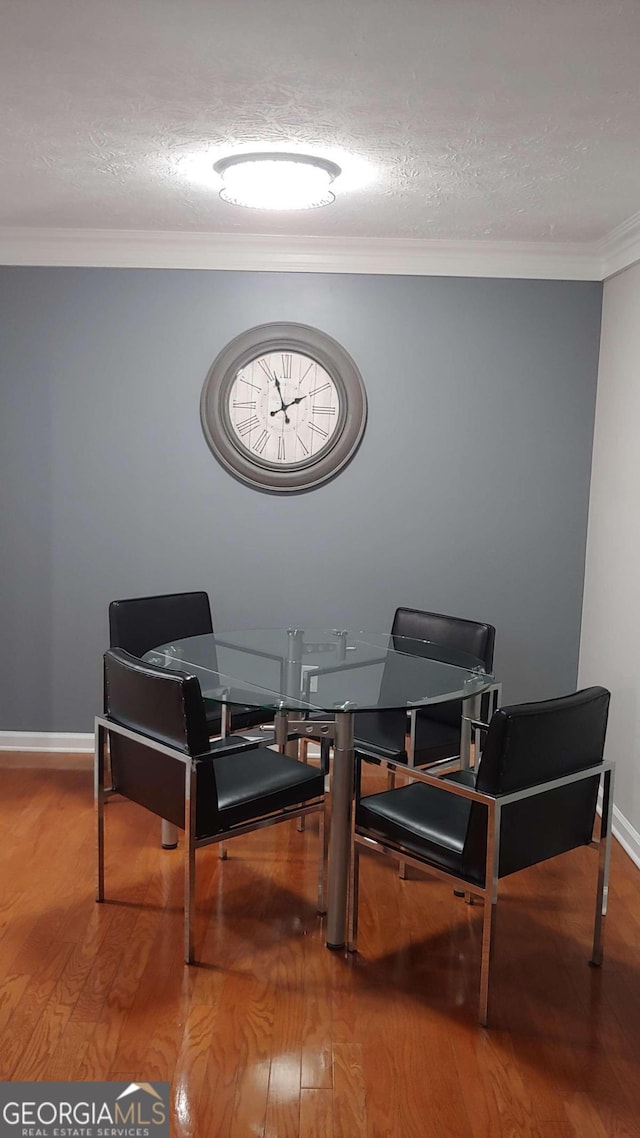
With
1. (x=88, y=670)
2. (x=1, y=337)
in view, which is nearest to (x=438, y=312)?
(x=1, y=337)

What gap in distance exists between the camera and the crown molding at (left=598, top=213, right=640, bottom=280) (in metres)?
A: 3.60

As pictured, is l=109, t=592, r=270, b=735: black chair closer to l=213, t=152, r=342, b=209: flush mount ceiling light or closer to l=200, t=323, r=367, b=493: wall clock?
l=200, t=323, r=367, b=493: wall clock

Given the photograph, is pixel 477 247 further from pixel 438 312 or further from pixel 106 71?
pixel 106 71

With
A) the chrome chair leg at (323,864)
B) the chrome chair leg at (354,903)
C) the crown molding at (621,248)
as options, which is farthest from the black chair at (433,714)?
the crown molding at (621,248)

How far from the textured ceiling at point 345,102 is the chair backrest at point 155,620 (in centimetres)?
155

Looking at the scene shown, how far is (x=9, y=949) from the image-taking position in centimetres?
272

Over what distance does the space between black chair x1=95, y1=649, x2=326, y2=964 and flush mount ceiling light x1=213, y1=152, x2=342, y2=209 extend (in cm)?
159

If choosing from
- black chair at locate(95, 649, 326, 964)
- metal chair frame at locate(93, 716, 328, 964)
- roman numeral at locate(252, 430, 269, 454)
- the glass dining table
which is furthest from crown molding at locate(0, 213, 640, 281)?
metal chair frame at locate(93, 716, 328, 964)

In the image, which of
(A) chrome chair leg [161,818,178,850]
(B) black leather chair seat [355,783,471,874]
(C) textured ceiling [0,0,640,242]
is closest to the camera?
(C) textured ceiling [0,0,640,242]

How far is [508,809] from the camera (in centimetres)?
239

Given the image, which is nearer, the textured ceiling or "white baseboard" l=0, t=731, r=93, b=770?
the textured ceiling

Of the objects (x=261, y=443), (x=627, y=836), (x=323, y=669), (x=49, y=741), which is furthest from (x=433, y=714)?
(x=49, y=741)

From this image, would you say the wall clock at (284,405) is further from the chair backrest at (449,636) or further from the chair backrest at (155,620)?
the chair backrest at (449,636)

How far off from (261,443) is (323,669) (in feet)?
4.80
